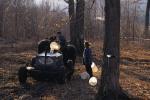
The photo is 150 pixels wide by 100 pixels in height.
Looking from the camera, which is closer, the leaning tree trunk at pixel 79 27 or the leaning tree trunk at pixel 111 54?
the leaning tree trunk at pixel 111 54

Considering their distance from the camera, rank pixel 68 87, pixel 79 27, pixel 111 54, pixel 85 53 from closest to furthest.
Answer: pixel 111 54
pixel 68 87
pixel 85 53
pixel 79 27

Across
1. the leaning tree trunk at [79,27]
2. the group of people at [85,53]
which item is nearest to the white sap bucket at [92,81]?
the group of people at [85,53]

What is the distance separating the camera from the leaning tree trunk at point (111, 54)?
42.4 feet

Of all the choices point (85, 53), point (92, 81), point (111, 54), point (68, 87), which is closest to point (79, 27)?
point (85, 53)

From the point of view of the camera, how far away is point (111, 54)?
42.8 ft

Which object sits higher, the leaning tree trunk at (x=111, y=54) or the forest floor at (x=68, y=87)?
the leaning tree trunk at (x=111, y=54)

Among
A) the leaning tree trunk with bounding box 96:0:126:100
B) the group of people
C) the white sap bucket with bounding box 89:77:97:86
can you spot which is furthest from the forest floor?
the leaning tree trunk with bounding box 96:0:126:100

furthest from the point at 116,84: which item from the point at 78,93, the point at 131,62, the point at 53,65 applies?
the point at 131,62

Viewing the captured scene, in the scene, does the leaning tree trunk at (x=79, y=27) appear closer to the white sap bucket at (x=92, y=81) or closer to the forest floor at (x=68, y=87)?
the forest floor at (x=68, y=87)

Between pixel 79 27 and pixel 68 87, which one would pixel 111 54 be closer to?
pixel 68 87

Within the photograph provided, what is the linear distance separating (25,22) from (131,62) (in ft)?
95.7

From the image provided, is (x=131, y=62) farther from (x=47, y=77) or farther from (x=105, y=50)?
(x=105, y=50)

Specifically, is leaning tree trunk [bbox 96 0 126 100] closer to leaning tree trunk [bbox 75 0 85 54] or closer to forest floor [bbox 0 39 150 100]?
forest floor [bbox 0 39 150 100]

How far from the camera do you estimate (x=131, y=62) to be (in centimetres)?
2578
